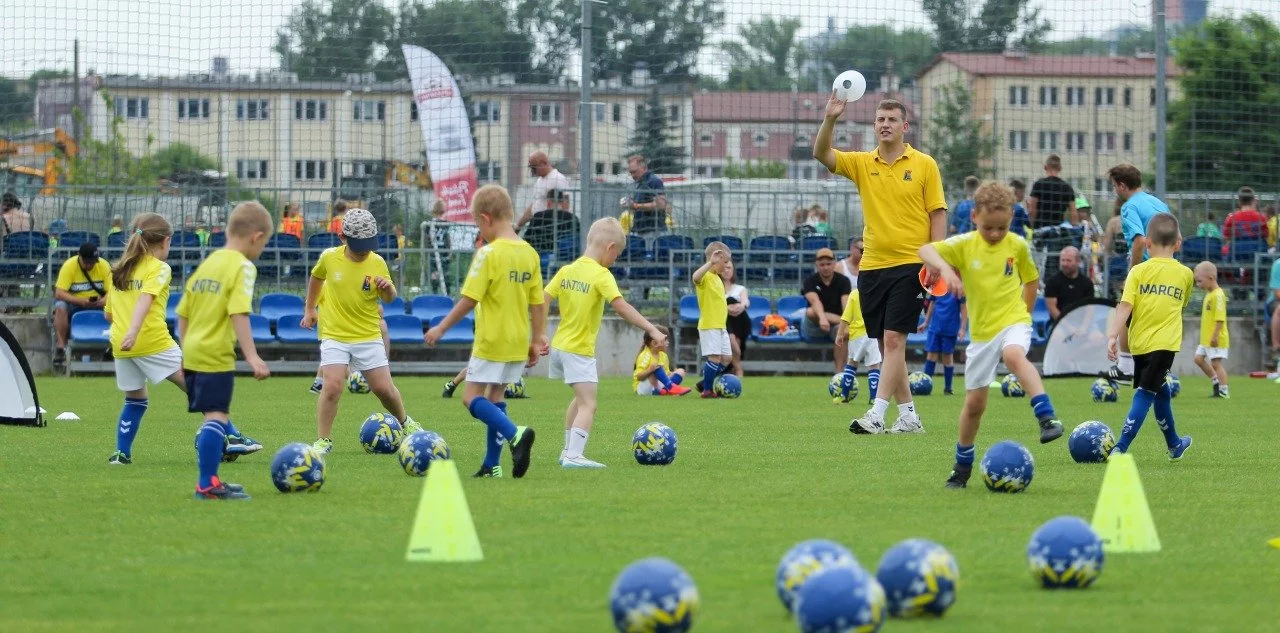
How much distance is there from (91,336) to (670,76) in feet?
31.4

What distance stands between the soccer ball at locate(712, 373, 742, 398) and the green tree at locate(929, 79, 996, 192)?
10337 mm

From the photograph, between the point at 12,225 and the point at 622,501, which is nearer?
the point at 622,501

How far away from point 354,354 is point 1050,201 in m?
15.6

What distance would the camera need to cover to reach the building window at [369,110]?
2592cm

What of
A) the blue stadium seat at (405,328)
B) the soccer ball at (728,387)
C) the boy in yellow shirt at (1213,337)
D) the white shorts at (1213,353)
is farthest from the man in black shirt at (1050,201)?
the blue stadium seat at (405,328)

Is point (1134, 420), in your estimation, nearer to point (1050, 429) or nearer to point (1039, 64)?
point (1050, 429)

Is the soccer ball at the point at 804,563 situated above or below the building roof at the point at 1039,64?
below

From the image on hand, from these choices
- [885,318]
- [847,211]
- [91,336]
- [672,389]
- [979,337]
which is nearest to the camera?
[979,337]

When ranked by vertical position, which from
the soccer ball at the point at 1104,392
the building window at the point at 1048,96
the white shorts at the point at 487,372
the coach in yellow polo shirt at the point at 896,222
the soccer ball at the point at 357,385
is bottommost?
the soccer ball at the point at 357,385

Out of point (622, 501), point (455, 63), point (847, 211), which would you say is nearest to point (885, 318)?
point (622, 501)

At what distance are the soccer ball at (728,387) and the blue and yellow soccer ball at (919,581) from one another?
13.4 m

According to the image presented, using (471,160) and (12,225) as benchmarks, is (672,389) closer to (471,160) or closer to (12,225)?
(471,160)

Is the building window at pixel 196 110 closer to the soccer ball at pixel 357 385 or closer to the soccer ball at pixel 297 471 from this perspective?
the soccer ball at pixel 357 385

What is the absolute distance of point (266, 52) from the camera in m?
25.2
